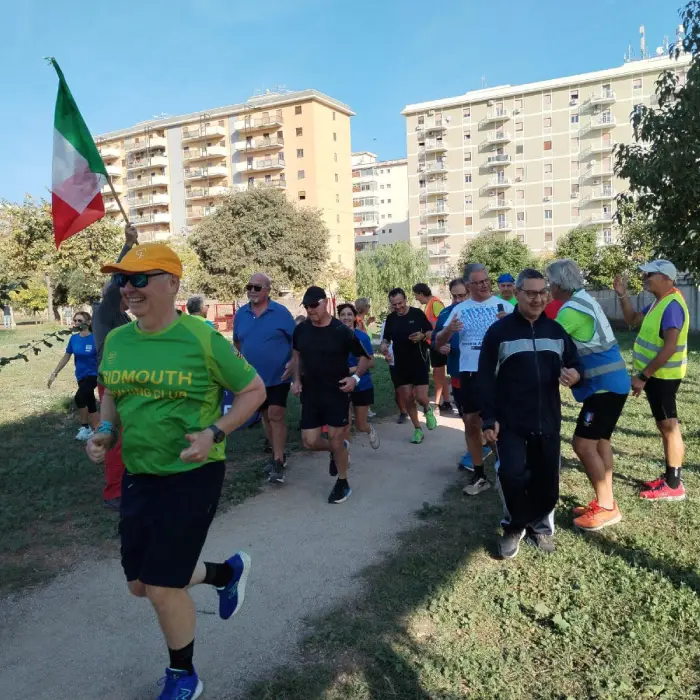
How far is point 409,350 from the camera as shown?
821 centimetres

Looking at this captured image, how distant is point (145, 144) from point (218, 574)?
9002 cm

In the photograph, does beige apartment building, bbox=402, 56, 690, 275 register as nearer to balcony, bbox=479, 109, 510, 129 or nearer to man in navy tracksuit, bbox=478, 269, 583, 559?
balcony, bbox=479, 109, 510, 129

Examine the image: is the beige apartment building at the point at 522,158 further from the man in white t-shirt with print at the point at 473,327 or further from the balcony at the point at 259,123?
the man in white t-shirt with print at the point at 473,327

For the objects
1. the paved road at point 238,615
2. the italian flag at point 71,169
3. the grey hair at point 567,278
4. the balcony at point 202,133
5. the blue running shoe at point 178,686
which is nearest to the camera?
the blue running shoe at point 178,686

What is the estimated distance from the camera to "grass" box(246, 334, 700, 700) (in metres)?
3.07

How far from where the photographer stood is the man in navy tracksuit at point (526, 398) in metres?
4.35

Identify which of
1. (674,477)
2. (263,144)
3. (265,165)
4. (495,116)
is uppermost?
(495,116)

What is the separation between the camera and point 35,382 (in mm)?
16281

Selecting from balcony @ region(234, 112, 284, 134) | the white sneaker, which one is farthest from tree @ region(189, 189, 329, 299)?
the white sneaker

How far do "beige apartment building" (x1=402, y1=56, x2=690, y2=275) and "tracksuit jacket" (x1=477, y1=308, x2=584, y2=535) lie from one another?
77559 mm

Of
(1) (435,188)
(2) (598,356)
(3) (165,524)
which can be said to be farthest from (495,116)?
(3) (165,524)

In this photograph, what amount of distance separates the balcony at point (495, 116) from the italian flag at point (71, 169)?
85.2 m

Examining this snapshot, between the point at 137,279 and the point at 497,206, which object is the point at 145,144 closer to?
the point at 497,206

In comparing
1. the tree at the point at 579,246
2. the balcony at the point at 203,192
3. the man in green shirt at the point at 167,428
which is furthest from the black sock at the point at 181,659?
the balcony at the point at 203,192
